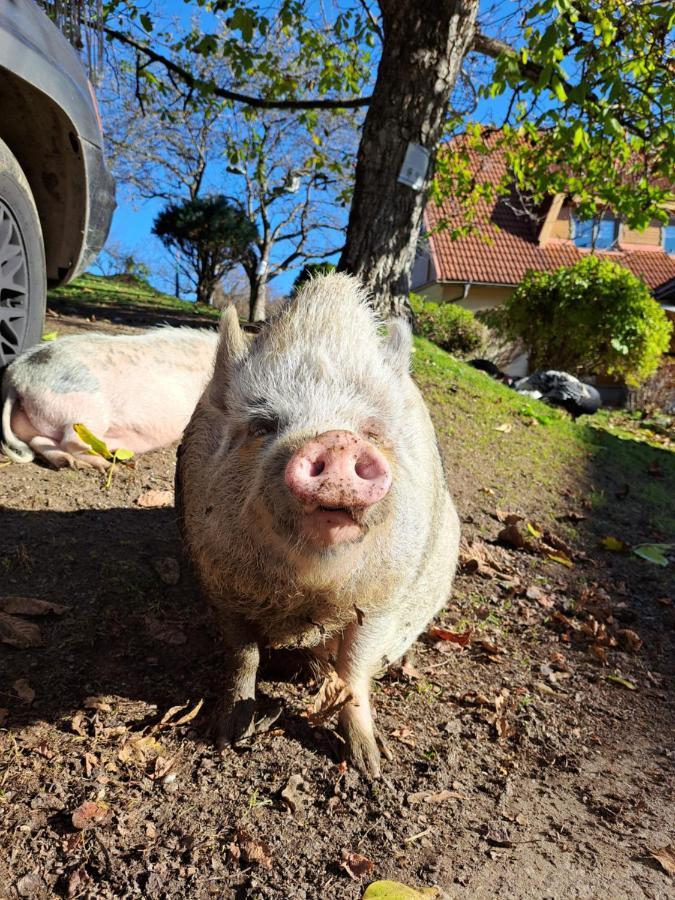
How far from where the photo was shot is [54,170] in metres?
4.03

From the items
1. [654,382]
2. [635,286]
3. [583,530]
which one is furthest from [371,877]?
[654,382]

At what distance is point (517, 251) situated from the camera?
22766mm

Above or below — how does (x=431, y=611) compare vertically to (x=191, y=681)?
above

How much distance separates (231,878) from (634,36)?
7640 mm

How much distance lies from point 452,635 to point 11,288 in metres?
2.91

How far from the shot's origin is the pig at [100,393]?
400cm

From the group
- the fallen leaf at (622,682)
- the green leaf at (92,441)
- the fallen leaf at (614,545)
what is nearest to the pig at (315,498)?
the fallen leaf at (622,682)

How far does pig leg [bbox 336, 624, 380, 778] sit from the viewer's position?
6.85ft

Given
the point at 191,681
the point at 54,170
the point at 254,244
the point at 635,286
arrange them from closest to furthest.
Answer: the point at 191,681
the point at 54,170
the point at 635,286
the point at 254,244

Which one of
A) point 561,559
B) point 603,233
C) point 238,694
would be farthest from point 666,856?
point 603,233

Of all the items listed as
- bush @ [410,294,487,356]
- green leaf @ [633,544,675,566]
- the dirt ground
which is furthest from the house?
the dirt ground

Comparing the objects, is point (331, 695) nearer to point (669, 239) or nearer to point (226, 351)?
point (226, 351)

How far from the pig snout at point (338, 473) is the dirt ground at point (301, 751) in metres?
0.87

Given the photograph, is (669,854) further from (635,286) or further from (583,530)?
(635,286)
